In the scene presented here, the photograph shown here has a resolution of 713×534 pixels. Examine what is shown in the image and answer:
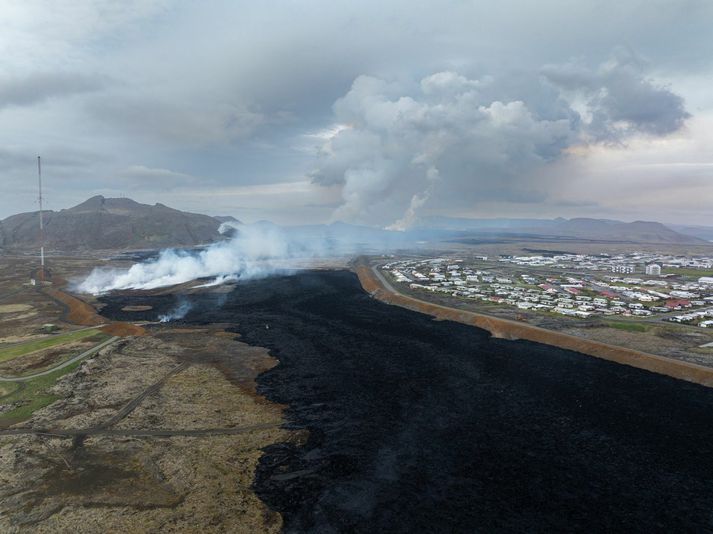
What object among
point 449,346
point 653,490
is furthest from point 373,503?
point 449,346

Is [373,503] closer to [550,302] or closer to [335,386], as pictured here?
[335,386]

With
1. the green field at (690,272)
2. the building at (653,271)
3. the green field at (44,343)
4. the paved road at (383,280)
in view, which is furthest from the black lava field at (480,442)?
the green field at (690,272)

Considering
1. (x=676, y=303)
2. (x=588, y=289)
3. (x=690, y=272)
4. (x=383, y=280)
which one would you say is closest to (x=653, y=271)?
(x=690, y=272)

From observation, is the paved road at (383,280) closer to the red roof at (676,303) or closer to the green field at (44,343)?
the red roof at (676,303)

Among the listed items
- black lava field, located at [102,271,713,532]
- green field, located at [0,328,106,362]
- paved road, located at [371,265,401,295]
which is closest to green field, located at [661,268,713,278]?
paved road, located at [371,265,401,295]

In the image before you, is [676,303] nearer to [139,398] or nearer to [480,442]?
[480,442]

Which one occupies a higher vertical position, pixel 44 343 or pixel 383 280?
pixel 383 280
